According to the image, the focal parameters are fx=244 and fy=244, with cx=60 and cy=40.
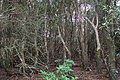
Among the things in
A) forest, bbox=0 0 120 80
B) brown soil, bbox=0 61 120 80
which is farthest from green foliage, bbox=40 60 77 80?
brown soil, bbox=0 61 120 80

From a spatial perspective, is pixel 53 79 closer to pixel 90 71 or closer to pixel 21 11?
pixel 21 11

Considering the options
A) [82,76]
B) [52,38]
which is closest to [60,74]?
[82,76]

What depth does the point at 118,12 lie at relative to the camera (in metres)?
6.61

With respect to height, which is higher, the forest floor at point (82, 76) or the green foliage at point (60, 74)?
the green foliage at point (60, 74)

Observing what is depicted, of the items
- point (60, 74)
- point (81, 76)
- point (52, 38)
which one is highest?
point (52, 38)

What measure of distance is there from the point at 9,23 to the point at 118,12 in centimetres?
344

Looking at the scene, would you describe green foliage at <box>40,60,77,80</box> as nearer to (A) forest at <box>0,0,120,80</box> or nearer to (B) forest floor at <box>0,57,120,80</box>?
(A) forest at <box>0,0,120,80</box>

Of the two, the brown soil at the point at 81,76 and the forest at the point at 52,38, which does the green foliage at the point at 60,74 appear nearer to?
the forest at the point at 52,38

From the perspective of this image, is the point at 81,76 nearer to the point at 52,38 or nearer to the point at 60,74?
the point at 52,38

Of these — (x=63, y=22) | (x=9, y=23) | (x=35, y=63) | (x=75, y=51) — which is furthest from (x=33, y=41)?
(x=75, y=51)

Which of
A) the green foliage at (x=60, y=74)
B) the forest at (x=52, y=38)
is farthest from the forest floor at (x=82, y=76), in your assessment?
the green foliage at (x=60, y=74)

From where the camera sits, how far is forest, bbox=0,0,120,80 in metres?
7.29

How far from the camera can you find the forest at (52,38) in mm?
7293

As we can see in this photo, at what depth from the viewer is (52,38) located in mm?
11969
